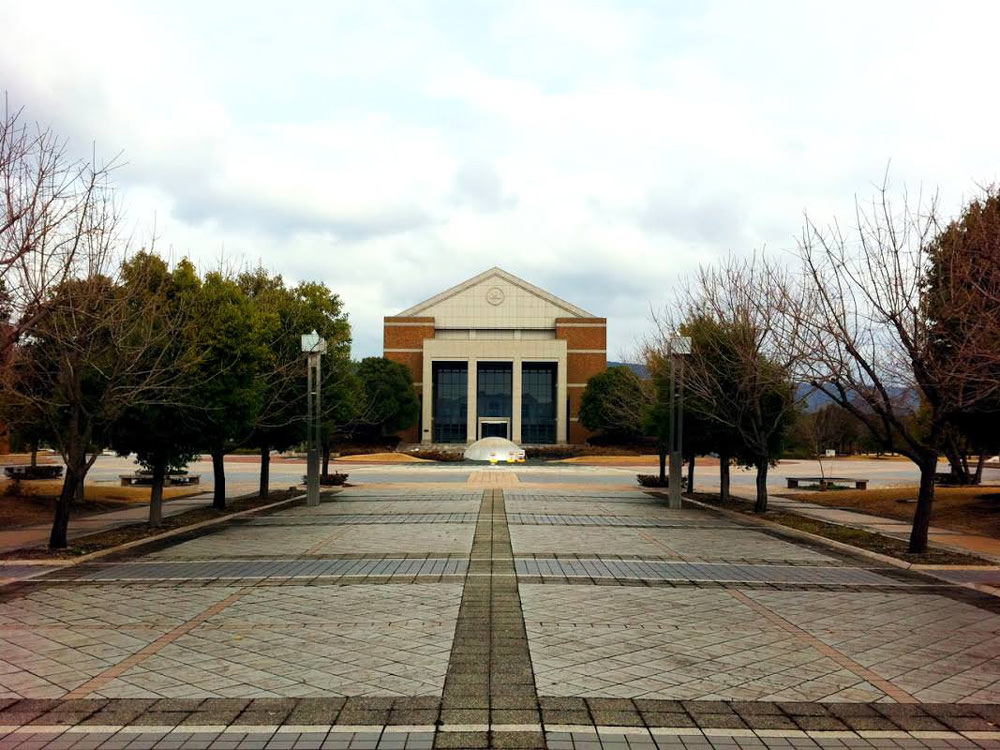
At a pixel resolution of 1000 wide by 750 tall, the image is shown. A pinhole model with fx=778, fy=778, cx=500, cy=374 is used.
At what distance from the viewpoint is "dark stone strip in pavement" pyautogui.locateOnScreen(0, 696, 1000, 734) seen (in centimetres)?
505

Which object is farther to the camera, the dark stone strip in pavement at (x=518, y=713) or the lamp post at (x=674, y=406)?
the lamp post at (x=674, y=406)

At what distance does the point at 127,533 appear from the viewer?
1518 cm

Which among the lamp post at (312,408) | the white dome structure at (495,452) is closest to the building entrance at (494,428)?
the white dome structure at (495,452)

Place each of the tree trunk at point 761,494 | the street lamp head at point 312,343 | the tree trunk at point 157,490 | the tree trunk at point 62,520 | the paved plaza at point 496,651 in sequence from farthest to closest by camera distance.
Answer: the street lamp head at point 312,343 < the tree trunk at point 761,494 < the tree trunk at point 157,490 < the tree trunk at point 62,520 < the paved plaza at point 496,651

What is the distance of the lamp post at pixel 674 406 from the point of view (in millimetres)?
20344

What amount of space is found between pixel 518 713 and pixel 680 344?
16.0 m

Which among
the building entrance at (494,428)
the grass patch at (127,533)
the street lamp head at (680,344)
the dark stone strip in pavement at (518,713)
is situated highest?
the street lamp head at (680,344)

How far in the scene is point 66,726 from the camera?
497 centimetres

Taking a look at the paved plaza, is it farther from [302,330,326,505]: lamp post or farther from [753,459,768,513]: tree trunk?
[302,330,326,505]: lamp post

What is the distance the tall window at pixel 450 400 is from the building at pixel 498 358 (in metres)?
0.10

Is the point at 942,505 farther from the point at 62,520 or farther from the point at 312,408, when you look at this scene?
the point at 62,520

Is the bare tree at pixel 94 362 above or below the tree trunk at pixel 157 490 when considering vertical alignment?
above

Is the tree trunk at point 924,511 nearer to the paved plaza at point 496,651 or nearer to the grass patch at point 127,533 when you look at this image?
the paved plaza at point 496,651

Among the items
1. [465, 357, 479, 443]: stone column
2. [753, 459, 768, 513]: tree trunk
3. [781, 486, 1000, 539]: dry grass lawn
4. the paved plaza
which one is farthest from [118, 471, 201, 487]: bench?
[465, 357, 479, 443]: stone column
